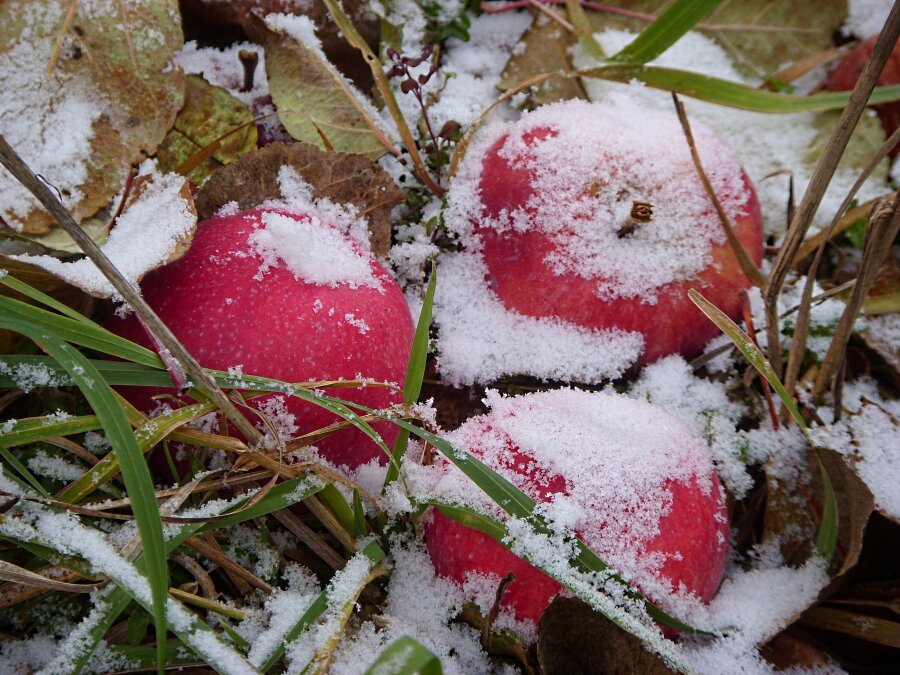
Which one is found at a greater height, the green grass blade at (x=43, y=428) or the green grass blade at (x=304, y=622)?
the green grass blade at (x=43, y=428)

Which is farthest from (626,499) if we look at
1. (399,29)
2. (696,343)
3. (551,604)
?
(399,29)

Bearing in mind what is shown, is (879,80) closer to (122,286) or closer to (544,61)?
(544,61)

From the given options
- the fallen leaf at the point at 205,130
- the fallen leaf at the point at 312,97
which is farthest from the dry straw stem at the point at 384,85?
the fallen leaf at the point at 205,130

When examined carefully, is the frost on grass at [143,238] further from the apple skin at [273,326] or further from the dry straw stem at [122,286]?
the dry straw stem at [122,286]

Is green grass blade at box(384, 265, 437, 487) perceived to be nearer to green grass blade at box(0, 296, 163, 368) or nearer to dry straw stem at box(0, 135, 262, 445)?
dry straw stem at box(0, 135, 262, 445)

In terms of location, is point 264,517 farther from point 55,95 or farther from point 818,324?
point 818,324

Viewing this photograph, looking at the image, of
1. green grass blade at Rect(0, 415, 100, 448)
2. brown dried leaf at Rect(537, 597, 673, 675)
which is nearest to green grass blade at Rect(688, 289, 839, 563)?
brown dried leaf at Rect(537, 597, 673, 675)
